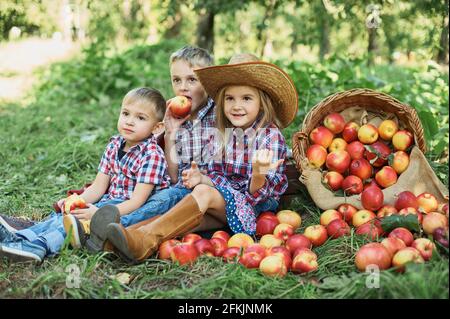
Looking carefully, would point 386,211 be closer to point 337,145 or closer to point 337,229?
point 337,229

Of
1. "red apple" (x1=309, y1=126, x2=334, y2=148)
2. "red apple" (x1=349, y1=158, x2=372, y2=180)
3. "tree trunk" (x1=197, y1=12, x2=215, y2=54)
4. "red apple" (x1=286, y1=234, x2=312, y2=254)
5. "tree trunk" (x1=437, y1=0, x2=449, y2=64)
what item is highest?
"tree trunk" (x1=197, y1=12, x2=215, y2=54)

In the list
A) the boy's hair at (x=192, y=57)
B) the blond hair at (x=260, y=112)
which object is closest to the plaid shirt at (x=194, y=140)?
the blond hair at (x=260, y=112)

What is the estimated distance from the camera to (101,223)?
3.01 m

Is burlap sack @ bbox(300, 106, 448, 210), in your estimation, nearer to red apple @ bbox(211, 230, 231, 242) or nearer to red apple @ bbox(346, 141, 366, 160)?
red apple @ bbox(346, 141, 366, 160)

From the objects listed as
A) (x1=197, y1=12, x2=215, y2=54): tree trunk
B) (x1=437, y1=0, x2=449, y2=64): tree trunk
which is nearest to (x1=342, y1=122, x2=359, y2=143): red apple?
(x1=437, y1=0, x2=449, y2=64): tree trunk

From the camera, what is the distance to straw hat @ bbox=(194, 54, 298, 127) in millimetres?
3461

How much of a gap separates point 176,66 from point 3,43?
478 inches

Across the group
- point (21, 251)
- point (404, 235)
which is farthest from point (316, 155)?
point (21, 251)

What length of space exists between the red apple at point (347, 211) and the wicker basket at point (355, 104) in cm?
38

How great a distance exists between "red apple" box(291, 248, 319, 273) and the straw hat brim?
1.13 metres

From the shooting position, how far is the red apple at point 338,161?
148 inches

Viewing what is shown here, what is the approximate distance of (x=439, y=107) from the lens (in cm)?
521

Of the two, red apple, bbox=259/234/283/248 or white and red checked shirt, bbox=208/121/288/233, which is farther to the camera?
white and red checked shirt, bbox=208/121/288/233

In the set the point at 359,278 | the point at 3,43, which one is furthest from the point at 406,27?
the point at 359,278
